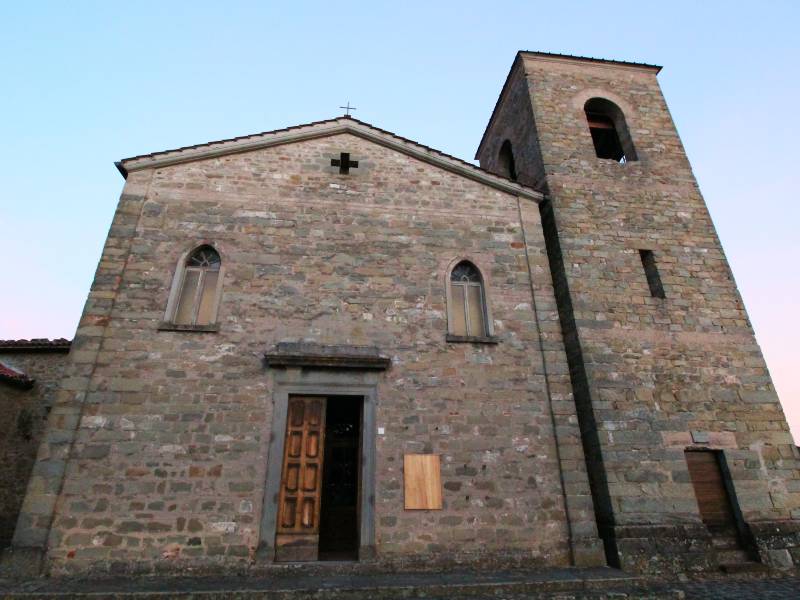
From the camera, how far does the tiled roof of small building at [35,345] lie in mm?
10242

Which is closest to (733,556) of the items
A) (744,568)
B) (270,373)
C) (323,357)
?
(744,568)

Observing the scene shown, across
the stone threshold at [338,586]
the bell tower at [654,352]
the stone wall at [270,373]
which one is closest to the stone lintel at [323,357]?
the stone wall at [270,373]

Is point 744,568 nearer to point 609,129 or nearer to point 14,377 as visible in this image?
point 609,129

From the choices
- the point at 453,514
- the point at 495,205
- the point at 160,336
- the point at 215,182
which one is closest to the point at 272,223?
the point at 215,182

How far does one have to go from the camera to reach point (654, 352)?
773 cm

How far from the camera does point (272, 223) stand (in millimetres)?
8172

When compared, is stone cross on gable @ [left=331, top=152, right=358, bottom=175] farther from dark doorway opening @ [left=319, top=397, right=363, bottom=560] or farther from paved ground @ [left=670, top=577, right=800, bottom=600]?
paved ground @ [left=670, top=577, right=800, bottom=600]

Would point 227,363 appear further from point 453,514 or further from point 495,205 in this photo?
point 495,205

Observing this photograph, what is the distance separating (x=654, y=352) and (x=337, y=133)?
7.61 m

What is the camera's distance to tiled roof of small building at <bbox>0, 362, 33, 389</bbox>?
30.6 feet

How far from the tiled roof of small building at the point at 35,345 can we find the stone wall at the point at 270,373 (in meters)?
4.57

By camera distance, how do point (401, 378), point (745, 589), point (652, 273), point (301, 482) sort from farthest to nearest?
1. point (652, 273)
2. point (401, 378)
3. point (301, 482)
4. point (745, 589)

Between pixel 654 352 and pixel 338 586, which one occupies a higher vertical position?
pixel 654 352

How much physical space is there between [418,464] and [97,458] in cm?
452
